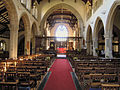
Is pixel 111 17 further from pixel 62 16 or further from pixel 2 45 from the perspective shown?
pixel 62 16

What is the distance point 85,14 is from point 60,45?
17103 millimetres

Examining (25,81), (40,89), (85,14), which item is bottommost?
(40,89)

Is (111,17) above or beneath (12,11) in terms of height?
beneath

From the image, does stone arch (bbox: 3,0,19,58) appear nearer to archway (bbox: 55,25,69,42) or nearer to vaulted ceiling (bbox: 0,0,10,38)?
vaulted ceiling (bbox: 0,0,10,38)

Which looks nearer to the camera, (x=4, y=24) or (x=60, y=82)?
(x=60, y=82)

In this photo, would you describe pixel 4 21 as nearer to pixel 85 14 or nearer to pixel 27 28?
pixel 27 28

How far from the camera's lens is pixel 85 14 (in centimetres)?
2023

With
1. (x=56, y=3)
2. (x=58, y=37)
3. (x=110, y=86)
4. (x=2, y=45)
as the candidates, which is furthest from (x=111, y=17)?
(x=2, y=45)

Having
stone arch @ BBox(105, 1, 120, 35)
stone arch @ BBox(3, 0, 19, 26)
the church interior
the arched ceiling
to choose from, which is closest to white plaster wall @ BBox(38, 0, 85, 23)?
the church interior

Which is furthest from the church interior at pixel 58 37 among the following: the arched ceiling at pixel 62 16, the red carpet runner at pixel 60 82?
the arched ceiling at pixel 62 16

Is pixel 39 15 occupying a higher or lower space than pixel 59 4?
lower

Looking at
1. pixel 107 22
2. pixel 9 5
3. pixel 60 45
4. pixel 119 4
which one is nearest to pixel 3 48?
pixel 9 5

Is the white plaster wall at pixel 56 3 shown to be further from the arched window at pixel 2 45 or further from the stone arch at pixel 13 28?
the stone arch at pixel 13 28

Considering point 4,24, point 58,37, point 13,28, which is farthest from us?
point 58,37
